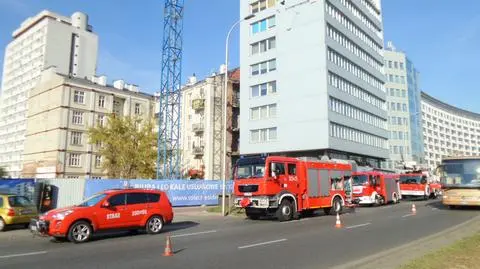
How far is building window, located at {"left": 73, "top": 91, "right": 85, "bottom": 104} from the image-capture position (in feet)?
223

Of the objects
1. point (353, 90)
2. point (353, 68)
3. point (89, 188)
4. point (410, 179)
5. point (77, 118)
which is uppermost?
point (353, 68)

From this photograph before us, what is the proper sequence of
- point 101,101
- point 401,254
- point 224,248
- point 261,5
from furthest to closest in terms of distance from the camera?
point 101,101 < point 261,5 < point 224,248 < point 401,254

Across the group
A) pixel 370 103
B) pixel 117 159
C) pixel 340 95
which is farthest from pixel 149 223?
pixel 370 103

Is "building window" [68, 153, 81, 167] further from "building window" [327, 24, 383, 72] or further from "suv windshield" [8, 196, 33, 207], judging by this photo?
"suv windshield" [8, 196, 33, 207]

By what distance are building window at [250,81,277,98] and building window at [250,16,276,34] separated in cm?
772

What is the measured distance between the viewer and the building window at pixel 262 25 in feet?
191

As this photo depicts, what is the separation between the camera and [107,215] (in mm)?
14727

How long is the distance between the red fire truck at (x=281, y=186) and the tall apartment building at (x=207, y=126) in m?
37.2

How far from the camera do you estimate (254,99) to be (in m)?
58.7

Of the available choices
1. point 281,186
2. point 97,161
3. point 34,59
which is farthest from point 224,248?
point 34,59

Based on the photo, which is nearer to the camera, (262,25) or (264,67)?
(264,67)

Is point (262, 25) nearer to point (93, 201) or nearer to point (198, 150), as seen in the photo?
point (198, 150)

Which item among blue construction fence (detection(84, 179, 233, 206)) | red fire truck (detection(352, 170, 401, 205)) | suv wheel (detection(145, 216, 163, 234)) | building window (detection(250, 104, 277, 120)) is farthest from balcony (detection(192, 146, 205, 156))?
suv wheel (detection(145, 216, 163, 234))

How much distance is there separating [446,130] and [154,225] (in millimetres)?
170932
